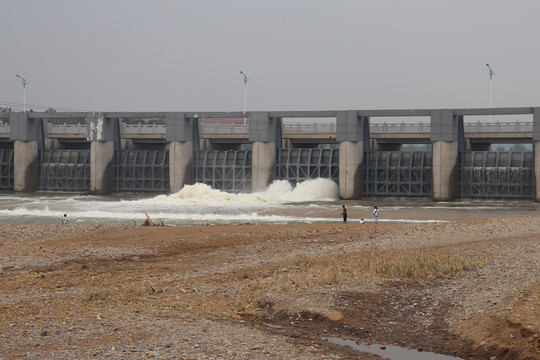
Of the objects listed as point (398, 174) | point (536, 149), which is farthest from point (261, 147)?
point (536, 149)

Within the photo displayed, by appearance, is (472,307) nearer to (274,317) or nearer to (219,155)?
(274,317)

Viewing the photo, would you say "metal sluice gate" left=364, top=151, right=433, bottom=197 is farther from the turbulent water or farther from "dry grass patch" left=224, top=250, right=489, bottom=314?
"dry grass patch" left=224, top=250, right=489, bottom=314

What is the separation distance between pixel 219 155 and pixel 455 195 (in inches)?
996

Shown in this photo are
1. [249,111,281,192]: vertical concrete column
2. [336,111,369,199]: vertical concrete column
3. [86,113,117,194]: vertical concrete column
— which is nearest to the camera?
[336,111,369,199]: vertical concrete column

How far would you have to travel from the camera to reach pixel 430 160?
2714 inches

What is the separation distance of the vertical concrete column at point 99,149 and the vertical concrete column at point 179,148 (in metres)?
7.70

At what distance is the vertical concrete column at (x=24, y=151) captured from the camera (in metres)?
80.4

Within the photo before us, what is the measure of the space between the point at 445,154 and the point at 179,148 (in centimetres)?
2717

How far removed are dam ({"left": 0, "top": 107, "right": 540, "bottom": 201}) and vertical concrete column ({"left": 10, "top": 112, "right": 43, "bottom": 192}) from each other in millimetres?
113

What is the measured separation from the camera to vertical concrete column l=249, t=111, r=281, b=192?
71750mm

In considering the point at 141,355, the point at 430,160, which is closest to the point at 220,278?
the point at 141,355

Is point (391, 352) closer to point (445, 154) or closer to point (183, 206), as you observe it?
point (183, 206)

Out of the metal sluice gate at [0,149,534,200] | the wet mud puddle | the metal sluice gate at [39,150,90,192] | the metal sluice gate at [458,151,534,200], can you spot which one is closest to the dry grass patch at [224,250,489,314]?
the wet mud puddle

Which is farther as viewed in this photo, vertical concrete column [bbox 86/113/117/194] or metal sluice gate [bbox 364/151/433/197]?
vertical concrete column [bbox 86/113/117/194]
